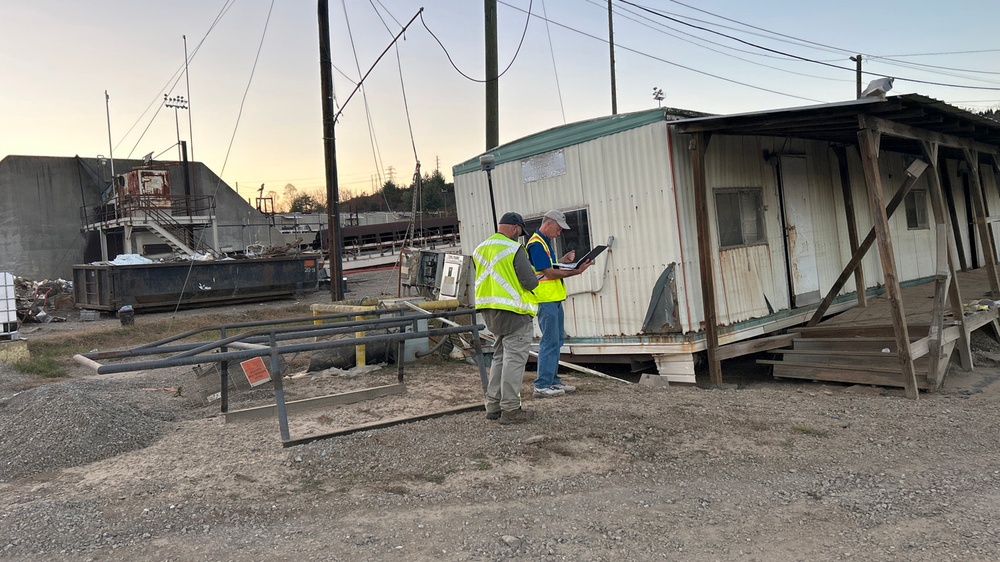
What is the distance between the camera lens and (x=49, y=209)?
1147 inches

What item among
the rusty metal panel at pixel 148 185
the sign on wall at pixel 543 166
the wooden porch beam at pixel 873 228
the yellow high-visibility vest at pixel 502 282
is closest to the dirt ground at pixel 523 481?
the yellow high-visibility vest at pixel 502 282

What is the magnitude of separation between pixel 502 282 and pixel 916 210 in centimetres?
1044

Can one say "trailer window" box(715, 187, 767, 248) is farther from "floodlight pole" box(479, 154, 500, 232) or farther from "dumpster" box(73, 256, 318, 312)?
"dumpster" box(73, 256, 318, 312)

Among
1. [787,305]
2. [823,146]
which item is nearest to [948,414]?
[787,305]

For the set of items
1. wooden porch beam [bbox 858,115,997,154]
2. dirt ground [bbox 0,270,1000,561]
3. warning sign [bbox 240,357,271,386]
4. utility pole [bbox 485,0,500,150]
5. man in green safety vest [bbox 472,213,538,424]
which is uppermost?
utility pole [bbox 485,0,500,150]

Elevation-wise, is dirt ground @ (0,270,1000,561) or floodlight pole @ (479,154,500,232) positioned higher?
floodlight pole @ (479,154,500,232)

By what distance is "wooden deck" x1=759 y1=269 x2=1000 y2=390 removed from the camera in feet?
22.5

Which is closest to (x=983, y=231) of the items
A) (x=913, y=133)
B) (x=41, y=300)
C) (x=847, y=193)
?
(x=847, y=193)

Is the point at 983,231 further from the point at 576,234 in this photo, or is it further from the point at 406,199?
the point at 406,199

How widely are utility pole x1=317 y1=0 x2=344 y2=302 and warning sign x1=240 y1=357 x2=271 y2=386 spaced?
6404mm

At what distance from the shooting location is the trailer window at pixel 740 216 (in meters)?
8.08

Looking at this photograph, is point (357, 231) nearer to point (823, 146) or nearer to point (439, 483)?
point (823, 146)

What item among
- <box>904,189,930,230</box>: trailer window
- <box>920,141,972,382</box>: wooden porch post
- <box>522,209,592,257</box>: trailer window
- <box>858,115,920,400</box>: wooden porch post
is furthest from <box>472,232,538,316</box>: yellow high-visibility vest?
<box>904,189,930,230</box>: trailer window

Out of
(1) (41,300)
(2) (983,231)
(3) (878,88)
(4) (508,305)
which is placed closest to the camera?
(4) (508,305)
